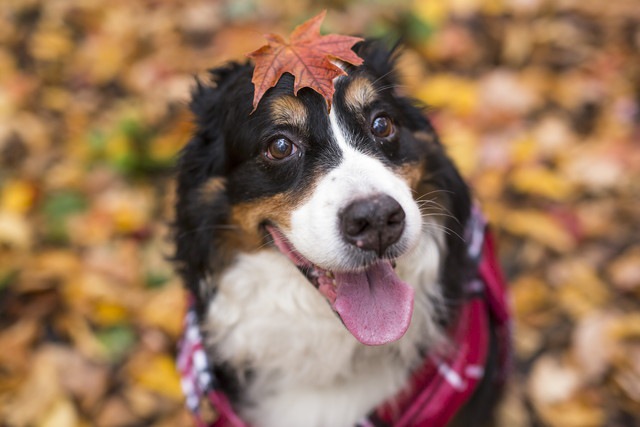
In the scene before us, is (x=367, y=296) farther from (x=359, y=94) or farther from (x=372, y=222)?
(x=359, y=94)

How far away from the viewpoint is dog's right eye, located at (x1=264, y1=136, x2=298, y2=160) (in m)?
2.24

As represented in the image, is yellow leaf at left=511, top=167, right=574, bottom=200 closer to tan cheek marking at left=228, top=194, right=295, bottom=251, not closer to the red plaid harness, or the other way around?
the red plaid harness

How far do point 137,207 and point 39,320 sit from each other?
0.91m

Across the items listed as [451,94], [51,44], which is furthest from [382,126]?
[51,44]

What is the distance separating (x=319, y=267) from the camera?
2.17 meters

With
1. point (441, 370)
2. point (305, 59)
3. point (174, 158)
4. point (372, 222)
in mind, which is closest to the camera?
point (372, 222)

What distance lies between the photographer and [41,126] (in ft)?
15.3

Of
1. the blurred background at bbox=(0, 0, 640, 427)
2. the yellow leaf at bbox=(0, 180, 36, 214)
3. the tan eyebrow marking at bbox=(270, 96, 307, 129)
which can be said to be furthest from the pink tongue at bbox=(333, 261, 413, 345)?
the yellow leaf at bbox=(0, 180, 36, 214)

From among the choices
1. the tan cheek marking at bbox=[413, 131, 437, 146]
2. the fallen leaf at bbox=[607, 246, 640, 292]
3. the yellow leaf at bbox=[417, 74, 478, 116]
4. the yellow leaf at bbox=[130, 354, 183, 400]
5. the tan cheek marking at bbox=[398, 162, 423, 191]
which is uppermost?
the tan cheek marking at bbox=[413, 131, 437, 146]

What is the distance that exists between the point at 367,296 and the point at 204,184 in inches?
29.9

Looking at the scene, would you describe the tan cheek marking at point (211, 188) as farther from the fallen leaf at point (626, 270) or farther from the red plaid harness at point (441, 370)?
the fallen leaf at point (626, 270)

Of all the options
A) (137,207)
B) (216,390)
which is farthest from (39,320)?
(216,390)

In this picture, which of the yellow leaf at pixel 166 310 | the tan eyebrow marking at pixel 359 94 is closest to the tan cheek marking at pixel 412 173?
the tan eyebrow marking at pixel 359 94

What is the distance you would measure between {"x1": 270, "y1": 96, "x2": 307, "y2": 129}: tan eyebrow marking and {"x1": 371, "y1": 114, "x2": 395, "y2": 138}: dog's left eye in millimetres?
263
